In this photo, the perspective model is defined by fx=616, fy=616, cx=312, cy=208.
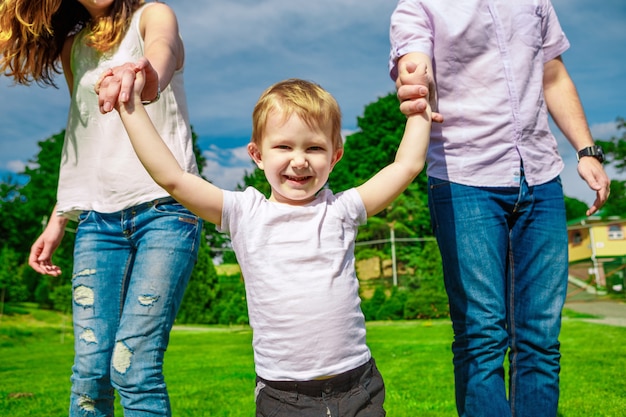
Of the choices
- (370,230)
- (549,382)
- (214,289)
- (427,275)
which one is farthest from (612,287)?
(549,382)

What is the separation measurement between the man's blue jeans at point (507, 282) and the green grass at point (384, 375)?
245cm

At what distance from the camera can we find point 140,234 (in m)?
2.52

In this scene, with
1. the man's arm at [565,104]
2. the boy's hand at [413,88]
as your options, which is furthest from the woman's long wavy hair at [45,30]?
the man's arm at [565,104]

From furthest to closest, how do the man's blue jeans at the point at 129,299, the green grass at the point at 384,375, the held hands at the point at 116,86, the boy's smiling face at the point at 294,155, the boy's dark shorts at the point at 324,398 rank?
the green grass at the point at 384,375 < the man's blue jeans at the point at 129,299 < the boy's smiling face at the point at 294,155 < the boy's dark shorts at the point at 324,398 < the held hands at the point at 116,86

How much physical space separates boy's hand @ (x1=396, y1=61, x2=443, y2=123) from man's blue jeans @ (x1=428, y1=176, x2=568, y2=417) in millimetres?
524

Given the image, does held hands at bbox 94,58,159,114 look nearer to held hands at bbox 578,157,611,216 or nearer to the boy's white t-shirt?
the boy's white t-shirt

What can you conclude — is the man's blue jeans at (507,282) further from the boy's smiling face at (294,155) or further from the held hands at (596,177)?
the boy's smiling face at (294,155)

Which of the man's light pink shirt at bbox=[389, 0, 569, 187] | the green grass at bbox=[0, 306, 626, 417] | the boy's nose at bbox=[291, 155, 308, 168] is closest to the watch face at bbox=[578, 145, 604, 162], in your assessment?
the man's light pink shirt at bbox=[389, 0, 569, 187]

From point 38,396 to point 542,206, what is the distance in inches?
246

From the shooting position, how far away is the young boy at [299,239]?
200cm

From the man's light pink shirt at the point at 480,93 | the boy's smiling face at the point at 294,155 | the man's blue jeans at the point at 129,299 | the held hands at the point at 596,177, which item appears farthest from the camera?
the held hands at the point at 596,177

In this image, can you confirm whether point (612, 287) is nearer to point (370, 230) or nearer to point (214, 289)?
point (370, 230)

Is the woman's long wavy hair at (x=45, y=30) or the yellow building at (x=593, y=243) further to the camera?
the yellow building at (x=593, y=243)

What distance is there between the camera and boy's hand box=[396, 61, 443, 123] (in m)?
2.27
